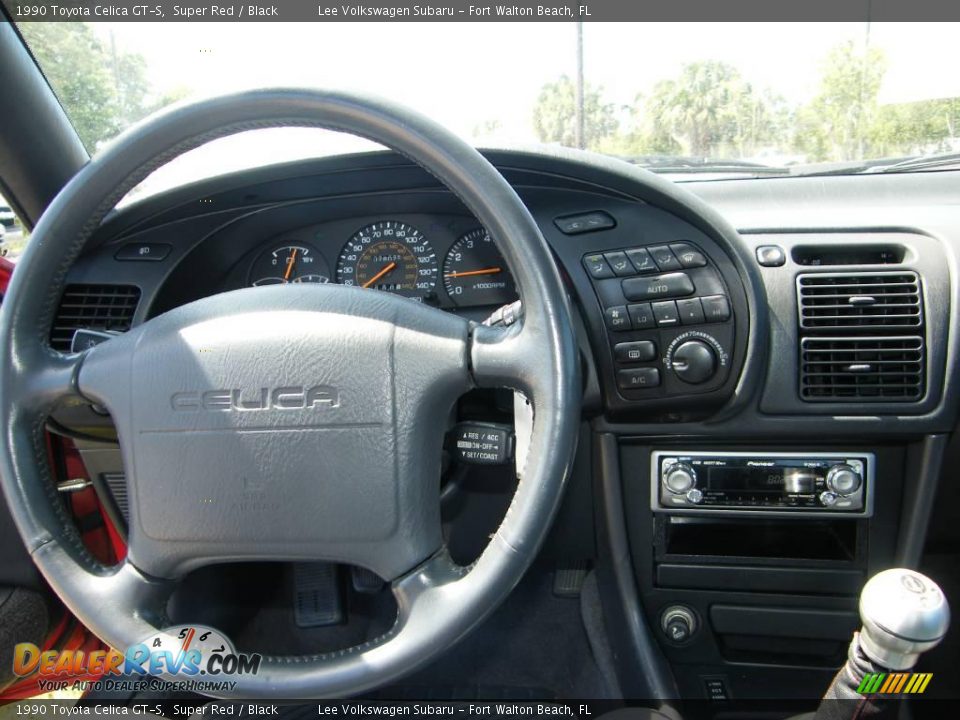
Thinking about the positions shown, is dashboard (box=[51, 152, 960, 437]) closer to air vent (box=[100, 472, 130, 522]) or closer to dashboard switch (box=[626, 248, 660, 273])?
dashboard switch (box=[626, 248, 660, 273])

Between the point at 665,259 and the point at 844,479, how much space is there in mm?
612

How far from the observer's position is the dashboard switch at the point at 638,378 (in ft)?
4.97

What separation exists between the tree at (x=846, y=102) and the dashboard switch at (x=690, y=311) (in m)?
0.68

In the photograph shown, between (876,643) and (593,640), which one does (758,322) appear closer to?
(876,643)

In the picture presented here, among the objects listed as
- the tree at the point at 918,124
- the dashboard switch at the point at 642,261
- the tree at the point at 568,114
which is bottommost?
the dashboard switch at the point at 642,261

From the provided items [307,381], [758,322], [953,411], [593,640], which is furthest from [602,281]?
[593,640]

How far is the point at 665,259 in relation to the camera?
151cm

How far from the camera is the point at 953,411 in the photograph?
153 centimetres

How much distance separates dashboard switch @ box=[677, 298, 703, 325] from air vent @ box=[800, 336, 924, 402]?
240 mm

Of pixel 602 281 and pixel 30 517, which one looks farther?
pixel 602 281

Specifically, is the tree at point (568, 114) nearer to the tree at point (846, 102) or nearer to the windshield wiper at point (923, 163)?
the tree at point (846, 102)

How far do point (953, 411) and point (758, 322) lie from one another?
45 cm

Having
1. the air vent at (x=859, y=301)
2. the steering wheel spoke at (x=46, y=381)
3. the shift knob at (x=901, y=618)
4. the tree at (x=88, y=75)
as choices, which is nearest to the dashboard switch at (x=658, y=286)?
the air vent at (x=859, y=301)

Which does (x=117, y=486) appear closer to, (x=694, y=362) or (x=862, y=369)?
(x=694, y=362)
